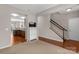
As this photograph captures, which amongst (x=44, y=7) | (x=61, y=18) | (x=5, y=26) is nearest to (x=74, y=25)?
(x=61, y=18)

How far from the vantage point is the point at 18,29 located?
Result: 194 centimetres

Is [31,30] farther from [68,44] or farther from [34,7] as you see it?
[68,44]

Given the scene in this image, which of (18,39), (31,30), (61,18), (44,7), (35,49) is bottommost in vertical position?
(35,49)

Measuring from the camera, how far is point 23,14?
6.15 feet

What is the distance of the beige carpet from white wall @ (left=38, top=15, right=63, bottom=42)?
0.52 feet

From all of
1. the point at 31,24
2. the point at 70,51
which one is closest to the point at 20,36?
the point at 31,24

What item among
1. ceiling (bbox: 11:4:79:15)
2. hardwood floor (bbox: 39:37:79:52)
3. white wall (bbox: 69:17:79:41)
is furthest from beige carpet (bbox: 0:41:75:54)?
ceiling (bbox: 11:4:79:15)

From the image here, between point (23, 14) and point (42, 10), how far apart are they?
0.37m

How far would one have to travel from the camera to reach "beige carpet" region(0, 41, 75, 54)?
1766 mm

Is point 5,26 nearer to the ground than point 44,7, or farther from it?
nearer to the ground

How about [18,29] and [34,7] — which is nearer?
[34,7]

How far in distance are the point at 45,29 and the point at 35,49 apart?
0.44 meters

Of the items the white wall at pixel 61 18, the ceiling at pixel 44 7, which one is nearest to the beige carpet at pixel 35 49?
the white wall at pixel 61 18

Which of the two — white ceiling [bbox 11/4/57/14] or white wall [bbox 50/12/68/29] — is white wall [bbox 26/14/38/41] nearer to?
white ceiling [bbox 11/4/57/14]
